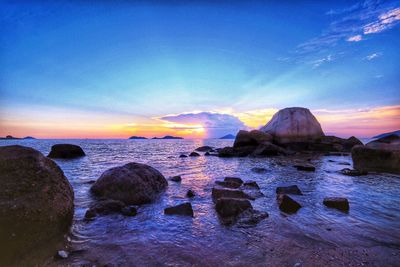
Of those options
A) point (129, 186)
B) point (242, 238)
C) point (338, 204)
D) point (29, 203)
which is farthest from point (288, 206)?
point (29, 203)

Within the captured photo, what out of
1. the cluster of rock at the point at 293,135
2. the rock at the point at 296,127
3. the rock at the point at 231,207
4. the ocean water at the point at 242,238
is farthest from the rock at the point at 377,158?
the rock at the point at 296,127

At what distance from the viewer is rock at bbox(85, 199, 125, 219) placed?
21.4 ft

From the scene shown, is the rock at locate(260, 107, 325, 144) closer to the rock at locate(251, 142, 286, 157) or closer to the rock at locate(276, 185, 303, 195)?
the rock at locate(251, 142, 286, 157)

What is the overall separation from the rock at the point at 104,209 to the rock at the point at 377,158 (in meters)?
17.2

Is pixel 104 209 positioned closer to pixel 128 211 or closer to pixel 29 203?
pixel 128 211

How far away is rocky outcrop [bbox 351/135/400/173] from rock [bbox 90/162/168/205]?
51.7 ft

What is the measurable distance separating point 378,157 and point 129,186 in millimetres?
19017

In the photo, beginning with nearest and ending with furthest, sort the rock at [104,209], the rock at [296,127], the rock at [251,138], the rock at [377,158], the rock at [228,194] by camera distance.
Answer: the rock at [104,209]
the rock at [228,194]
the rock at [377,158]
the rock at [251,138]
the rock at [296,127]

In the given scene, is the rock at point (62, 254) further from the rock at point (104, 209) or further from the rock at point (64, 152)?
the rock at point (64, 152)

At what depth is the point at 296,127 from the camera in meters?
35.8

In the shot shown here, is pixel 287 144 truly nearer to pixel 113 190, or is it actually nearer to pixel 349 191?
pixel 349 191

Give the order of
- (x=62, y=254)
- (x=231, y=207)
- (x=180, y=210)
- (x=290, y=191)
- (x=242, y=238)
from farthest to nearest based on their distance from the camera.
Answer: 1. (x=290, y=191)
2. (x=180, y=210)
3. (x=231, y=207)
4. (x=242, y=238)
5. (x=62, y=254)

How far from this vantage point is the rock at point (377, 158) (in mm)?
16188

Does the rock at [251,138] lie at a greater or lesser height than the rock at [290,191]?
greater
